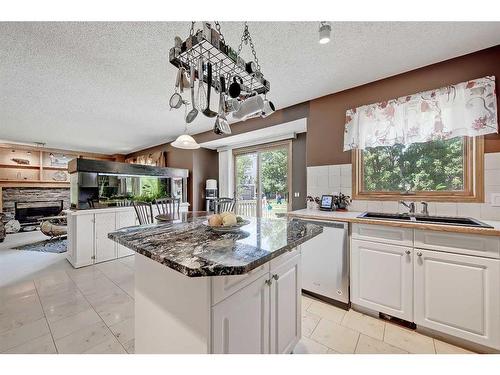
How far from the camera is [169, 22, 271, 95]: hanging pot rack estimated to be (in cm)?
94

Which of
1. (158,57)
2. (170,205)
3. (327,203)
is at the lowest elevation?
(170,205)

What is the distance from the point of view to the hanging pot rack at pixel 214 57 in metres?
0.94

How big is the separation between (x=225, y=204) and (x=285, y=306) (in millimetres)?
2239

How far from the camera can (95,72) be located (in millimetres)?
2068

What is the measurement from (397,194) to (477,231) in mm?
821

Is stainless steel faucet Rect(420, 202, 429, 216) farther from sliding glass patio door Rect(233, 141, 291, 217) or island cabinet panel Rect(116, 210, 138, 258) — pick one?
island cabinet panel Rect(116, 210, 138, 258)

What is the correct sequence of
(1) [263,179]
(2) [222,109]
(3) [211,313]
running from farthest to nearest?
(1) [263,179]
(2) [222,109]
(3) [211,313]

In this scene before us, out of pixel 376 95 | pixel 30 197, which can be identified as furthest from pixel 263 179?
pixel 30 197

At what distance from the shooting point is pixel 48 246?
401 cm

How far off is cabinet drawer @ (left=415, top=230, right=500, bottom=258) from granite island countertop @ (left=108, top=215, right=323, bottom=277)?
96 centimetres

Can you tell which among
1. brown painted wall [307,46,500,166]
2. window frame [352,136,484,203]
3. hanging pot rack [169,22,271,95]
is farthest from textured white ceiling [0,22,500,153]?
window frame [352,136,484,203]

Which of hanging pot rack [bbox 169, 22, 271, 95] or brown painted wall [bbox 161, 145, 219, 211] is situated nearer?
hanging pot rack [bbox 169, 22, 271, 95]

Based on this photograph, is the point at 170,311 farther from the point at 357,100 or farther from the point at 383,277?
the point at 357,100
